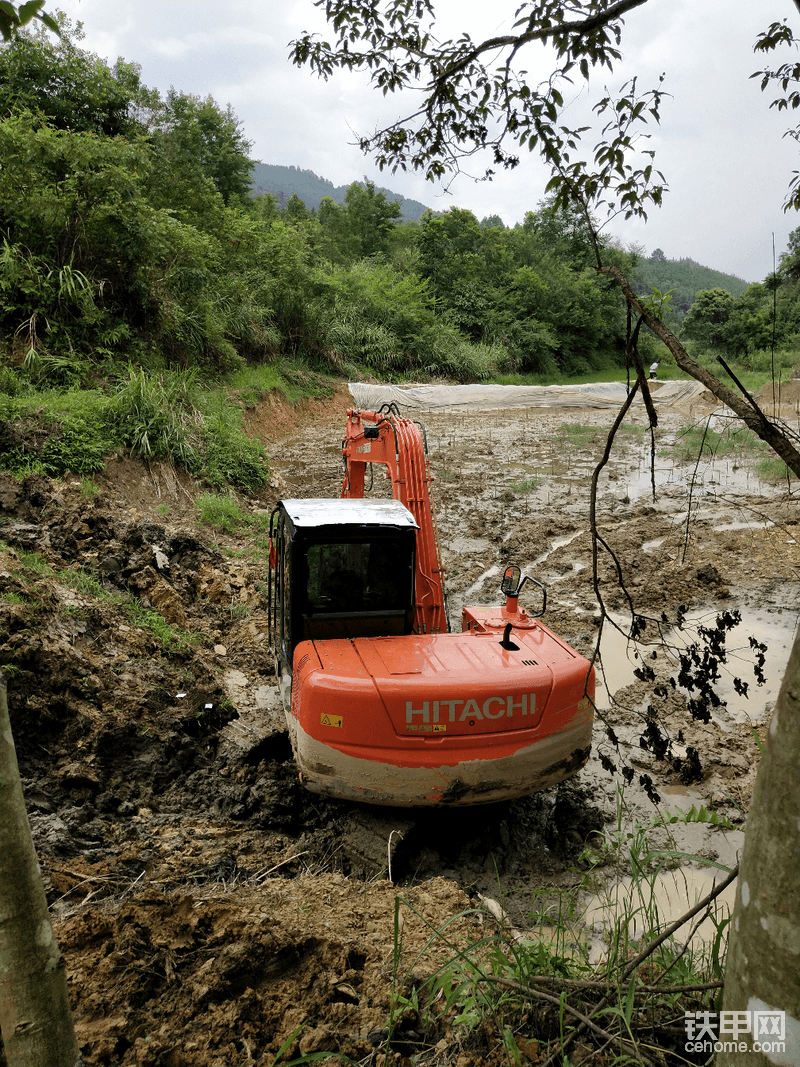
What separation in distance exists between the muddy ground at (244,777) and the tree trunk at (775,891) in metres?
1.03

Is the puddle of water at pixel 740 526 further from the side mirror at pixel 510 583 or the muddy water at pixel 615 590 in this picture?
the side mirror at pixel 510 583

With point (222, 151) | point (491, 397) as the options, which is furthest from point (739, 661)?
point (222, 151)

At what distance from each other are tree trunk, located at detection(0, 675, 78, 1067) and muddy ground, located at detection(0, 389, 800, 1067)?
75 cm

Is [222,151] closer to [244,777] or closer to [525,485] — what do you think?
[525,485]

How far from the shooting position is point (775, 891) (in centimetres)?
122

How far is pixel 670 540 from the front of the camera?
418 inches

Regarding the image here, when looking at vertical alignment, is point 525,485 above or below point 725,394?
below

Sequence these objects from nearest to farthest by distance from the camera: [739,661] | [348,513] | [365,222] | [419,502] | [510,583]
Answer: [348,513], [510,583], [419,502], [739,661], [365,222]

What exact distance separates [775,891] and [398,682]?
2779 mm

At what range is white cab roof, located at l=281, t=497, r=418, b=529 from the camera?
4.37m

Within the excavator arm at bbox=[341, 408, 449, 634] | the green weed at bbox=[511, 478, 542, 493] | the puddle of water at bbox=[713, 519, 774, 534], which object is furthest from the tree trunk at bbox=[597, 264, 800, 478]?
the green weed at bbox=[511, 478, 542, 493]

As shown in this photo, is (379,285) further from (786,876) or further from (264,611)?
(786,876)

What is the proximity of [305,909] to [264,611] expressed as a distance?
4873 mm

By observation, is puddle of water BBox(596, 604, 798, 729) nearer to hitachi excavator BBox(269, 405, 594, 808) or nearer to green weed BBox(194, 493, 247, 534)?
hitachi excavator BBox(269, 405, 594, 808)
